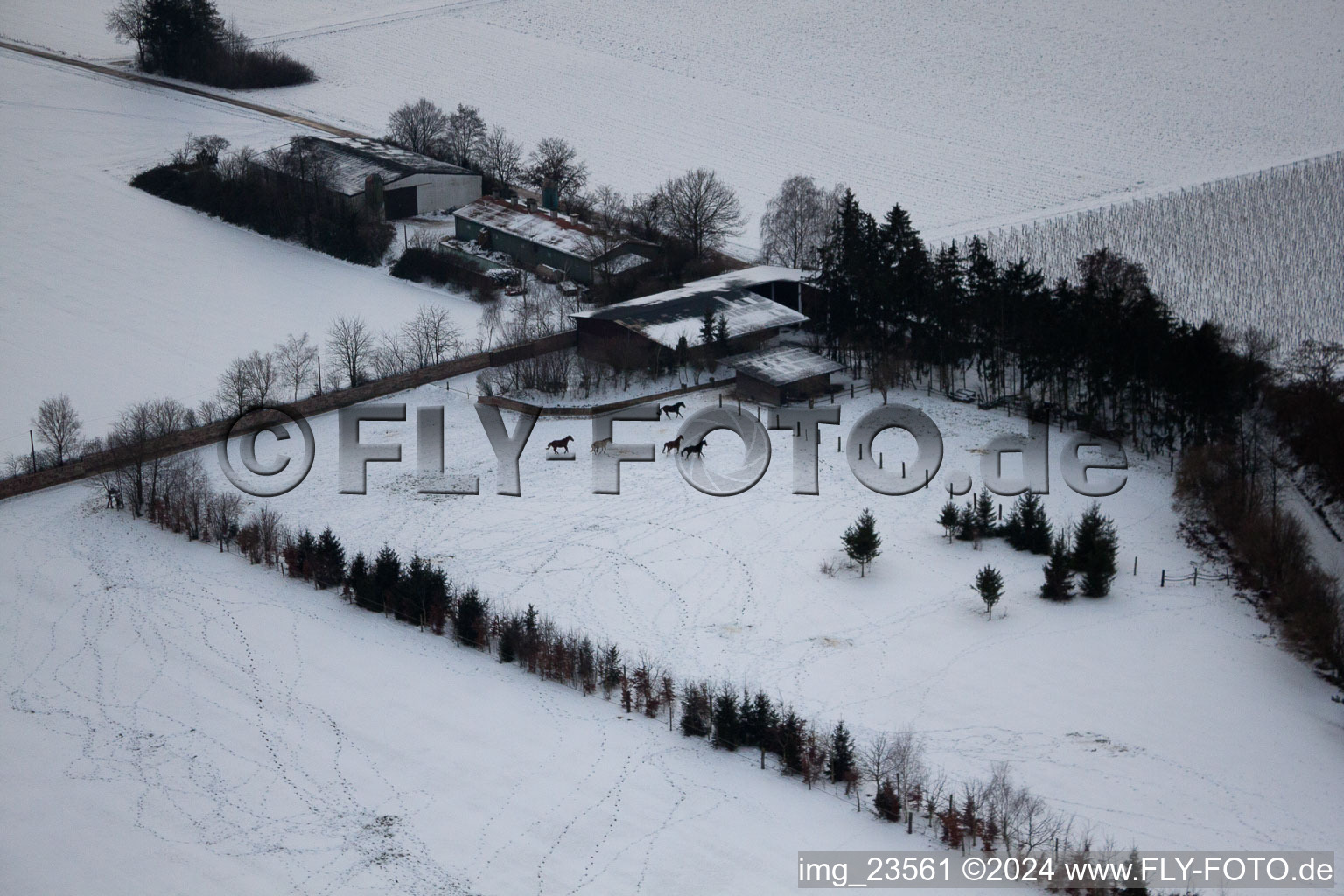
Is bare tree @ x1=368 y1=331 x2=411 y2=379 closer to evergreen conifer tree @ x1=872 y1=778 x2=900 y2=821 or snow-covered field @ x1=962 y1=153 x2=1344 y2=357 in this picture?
snow-covered field @ x1=962 y1=153 x2=1344 y2=357

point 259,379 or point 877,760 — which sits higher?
point 259,379

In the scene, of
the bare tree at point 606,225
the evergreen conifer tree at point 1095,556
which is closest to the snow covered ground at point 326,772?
the evergreen conifer tree at point 1095,556

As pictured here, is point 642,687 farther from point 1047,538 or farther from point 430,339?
point 430,339

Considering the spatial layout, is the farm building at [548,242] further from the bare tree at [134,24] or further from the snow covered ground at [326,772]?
the bare tree at [134,24]

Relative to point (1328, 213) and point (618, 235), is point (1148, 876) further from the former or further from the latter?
point (1328, 213)

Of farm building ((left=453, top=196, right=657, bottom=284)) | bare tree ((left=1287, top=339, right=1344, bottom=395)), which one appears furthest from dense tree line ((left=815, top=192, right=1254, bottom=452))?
farm building ((left=453, top=196, right=657, bottom=284))

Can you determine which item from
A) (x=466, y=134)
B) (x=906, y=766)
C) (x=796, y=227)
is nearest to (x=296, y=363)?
(x=796, y=227)

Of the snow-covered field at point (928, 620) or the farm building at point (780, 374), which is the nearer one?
the snow-covered field at point (928, 620)
